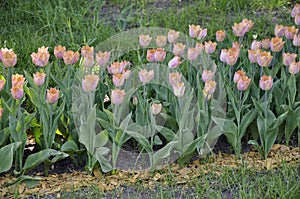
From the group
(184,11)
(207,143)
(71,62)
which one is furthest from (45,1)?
(207,143)

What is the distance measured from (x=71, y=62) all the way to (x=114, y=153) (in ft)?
1.57

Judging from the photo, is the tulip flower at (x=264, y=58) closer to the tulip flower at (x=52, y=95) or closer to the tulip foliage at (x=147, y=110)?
the tulip foliage at (x=147, y=110)

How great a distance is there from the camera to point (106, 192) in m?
2.59

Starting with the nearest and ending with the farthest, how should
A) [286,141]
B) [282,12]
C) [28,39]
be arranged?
[286,141] → [28,39] → [282,12]

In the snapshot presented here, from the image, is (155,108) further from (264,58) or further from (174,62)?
(264,58)

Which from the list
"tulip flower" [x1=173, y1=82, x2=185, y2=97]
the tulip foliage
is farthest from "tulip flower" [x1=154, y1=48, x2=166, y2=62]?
"tulip flower" [x1=173, y1=82, x2=185, y2=97]

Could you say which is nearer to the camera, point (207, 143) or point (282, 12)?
point (207, 143)

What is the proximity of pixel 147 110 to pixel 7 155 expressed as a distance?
0.67 meters

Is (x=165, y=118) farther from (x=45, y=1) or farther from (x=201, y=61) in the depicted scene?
(x=45, y=1)

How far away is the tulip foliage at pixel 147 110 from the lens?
8.63 feet

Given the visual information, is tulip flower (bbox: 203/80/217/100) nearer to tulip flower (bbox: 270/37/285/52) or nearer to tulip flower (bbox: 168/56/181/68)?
tulip flower (bbox: 168/56/181/68)

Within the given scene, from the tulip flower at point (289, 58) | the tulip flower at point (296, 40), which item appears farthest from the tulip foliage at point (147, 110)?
the tulip flower at point (296, 40)

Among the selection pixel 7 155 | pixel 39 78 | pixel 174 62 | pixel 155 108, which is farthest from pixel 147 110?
pixel 7 155

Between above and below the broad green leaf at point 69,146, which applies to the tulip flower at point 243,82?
above
